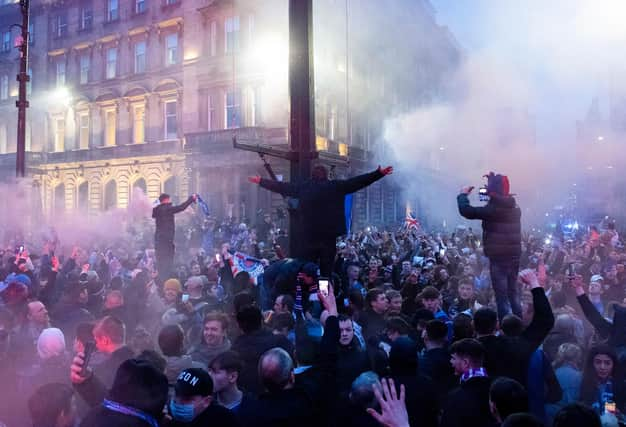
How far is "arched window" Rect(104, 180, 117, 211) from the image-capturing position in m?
30.1

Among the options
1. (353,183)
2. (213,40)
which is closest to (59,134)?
(213,40)

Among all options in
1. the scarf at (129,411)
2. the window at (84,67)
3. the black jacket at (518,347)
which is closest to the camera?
the scarf at (129,411)

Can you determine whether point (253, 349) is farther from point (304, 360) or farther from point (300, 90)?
point (300, 90)

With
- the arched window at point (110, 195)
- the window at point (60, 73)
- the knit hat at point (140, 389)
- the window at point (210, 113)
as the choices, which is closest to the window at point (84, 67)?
the window at point (60, 73)

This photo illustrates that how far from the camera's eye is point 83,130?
31.6m

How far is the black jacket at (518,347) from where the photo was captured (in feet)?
11.5

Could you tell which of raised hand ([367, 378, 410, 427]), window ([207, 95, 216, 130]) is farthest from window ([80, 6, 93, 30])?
raised hand ([367, 378, 410, 427])

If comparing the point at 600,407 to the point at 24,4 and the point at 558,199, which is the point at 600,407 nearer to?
the point at 24,4

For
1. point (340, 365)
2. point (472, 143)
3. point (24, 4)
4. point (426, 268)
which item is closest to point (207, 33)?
point (24, 4)

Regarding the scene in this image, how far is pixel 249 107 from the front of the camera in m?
25.0

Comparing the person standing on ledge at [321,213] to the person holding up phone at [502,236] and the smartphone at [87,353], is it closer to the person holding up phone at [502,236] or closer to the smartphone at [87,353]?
the person holding up phone at [502,236]

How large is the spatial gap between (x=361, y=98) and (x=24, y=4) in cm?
1955

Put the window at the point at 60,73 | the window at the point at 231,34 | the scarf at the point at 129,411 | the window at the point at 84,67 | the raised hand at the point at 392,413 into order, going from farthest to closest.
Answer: the window at the point at 60,73 < the window at the point at 84,67 < the window at the point at 231,34 < the scarf at the point at 129,411 < the raised hand at the point at 392,413

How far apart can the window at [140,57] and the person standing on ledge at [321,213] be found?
2673cm
